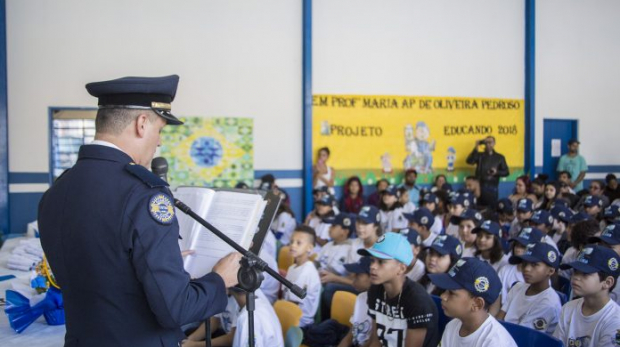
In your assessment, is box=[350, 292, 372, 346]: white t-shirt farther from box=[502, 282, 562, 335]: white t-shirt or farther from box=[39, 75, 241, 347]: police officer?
box=[39, 75, 241, 347]: police officer

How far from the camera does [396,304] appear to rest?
288cm

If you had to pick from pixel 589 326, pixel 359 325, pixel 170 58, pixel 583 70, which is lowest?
pixel 359 325

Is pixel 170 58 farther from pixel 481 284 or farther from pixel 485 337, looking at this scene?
pixel 485 337

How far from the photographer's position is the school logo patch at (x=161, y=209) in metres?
1.40

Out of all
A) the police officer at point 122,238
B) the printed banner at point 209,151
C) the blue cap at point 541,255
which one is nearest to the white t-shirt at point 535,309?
the blue cap at point 541,255

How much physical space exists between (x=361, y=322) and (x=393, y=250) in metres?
0.50

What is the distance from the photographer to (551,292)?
322cm

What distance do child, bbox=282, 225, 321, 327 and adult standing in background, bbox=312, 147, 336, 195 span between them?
4.61 m

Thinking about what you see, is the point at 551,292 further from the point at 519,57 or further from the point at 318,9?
the point at 519,57

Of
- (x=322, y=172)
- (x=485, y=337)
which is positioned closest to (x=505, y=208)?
(x=322, y=172)

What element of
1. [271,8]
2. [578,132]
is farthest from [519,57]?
[271,8]

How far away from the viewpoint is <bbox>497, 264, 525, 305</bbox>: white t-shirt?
3840 mm

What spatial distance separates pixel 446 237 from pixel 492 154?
6.08 meters

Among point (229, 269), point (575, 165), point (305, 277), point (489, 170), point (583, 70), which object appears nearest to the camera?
point (229, 269)
